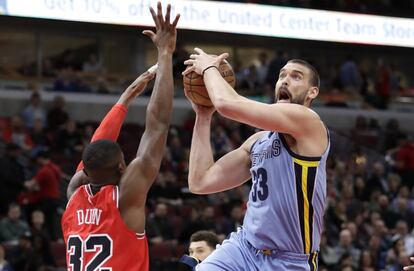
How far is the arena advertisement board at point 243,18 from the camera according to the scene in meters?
15.6

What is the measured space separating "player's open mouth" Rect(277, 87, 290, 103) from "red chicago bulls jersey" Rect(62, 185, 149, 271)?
1.09 metres

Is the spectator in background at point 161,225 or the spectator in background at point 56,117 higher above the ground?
the spectator in background at point 56,117

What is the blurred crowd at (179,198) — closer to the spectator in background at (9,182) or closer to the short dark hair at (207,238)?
the spectator in background at (9,182)

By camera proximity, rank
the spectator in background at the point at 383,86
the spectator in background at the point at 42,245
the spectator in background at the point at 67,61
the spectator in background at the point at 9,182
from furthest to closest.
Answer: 1. the spectator in background at the point at 383,86
2. the spectator in background at the point at 67,61
3. the spectator in background at the point at 9,182
4. the spectator in background at the point at 42,245

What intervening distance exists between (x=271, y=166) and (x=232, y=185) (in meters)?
0.58

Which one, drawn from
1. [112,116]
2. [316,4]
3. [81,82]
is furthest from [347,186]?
[112,116]

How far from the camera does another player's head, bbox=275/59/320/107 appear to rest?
18.2 feet

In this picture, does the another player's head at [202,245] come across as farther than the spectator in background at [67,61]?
No

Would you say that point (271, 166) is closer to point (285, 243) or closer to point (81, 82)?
point (285, 243)

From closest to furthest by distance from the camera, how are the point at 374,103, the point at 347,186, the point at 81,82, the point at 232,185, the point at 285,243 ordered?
the point at 285,243
the point at 232,185
the point at 347,186
the point at 81,82
the point at 374,103

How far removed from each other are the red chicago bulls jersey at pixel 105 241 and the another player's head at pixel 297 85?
1127 millimetres

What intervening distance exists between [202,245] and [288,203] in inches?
79.2

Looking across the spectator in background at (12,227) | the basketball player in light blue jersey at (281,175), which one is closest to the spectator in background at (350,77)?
the spectator in background at (12,227)

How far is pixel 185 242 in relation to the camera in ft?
48.5
